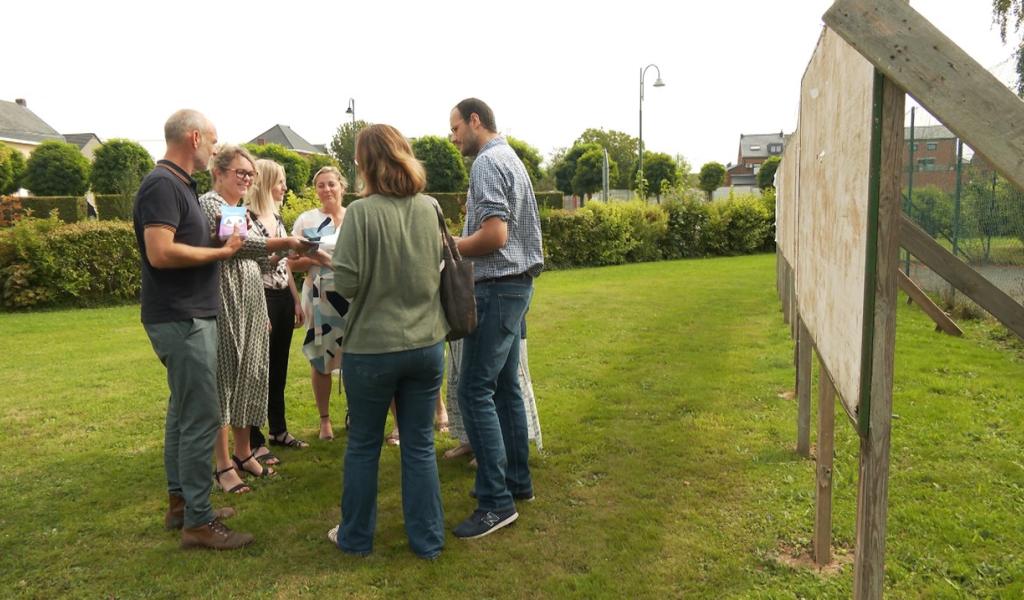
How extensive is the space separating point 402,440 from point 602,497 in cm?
132

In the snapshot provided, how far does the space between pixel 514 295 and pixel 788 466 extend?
2.15 m

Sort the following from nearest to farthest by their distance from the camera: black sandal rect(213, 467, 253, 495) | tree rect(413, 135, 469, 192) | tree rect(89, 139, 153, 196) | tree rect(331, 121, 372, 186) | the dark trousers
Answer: black sandal rect(213, 467, 253, 495)
the dark trousers
tree rect(413, 135, 469, 192)
tree rect(89, 139, 153, 196)
tree rect(331, 121, 372, 186)

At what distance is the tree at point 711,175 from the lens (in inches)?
2192

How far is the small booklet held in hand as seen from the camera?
3.52 meters

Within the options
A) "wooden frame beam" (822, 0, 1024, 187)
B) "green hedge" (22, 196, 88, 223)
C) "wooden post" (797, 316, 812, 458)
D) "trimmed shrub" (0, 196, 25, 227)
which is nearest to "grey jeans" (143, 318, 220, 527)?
"wooden frame beam" (822, 0, 1024, 187)

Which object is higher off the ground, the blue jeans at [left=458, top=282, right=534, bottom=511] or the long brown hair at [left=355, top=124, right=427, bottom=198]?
the long brown hair at [left=355, top=124, right=427, bottom=198]

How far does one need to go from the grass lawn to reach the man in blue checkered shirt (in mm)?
265

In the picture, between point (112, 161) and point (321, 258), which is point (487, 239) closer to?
point (321, 258)

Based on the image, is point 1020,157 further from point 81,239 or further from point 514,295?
point 81,239

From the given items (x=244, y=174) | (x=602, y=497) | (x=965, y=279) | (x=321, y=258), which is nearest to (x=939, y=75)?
(x=965, y=279)

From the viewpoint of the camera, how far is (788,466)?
14.7 feet

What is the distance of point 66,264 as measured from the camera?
1330cm

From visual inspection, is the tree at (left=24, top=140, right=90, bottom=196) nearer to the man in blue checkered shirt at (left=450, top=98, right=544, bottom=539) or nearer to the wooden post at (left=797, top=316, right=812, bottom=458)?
the man in blue checkered shirt at (left=450, top=98, right=544, bottom=539)

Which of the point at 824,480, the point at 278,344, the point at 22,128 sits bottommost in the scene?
the point at 824,480
